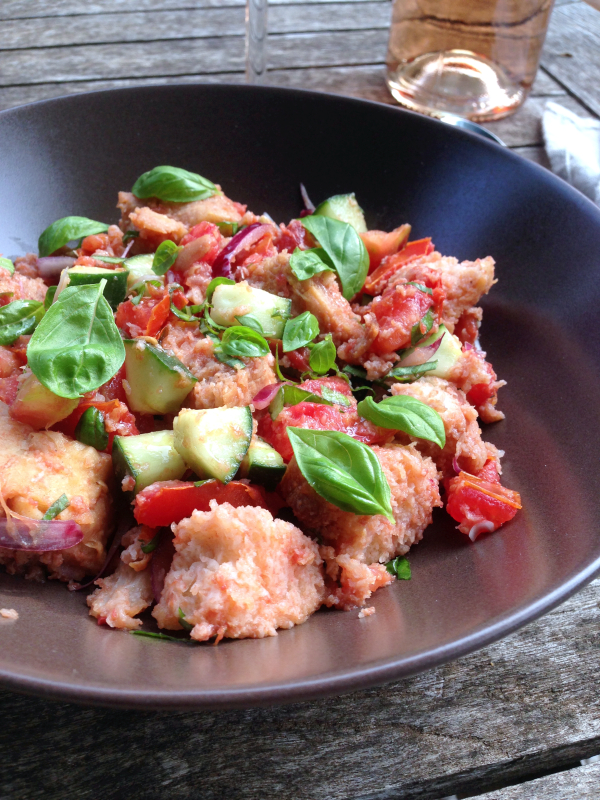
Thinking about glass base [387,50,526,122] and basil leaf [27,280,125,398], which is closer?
basil leaf [27,280,125,398]

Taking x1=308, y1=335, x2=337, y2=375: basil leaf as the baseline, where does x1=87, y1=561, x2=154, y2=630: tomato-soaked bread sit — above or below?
below

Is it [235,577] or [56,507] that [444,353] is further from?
[56,507]

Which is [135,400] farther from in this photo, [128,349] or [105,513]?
[105,513]

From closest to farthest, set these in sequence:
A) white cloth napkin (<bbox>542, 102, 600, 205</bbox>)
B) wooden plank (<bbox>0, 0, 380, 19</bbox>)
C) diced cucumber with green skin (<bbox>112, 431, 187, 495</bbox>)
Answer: diced cucumber with green skin (<bbox>112, 431, 187, 495</bbox>)
white cloth napkin (<bbox>542, 102, 600, 205</bbox>)
wooden plank (<bbox>0, 0, 380, 19</bbox>)

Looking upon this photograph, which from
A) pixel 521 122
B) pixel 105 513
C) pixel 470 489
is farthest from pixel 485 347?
pixel 521 122

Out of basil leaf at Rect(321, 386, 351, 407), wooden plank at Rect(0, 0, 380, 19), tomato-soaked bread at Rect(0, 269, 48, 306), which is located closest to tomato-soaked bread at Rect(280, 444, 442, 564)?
basil leaf at Rect(321, 386, 351, 407)

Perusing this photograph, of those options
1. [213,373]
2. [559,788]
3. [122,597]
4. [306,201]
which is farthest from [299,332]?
[559,788]

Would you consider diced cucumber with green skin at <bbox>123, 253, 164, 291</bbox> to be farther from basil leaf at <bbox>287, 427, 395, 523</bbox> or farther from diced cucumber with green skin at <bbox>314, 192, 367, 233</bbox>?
basil leaf at <bbox>287, 427, 395, 523</bbox>
